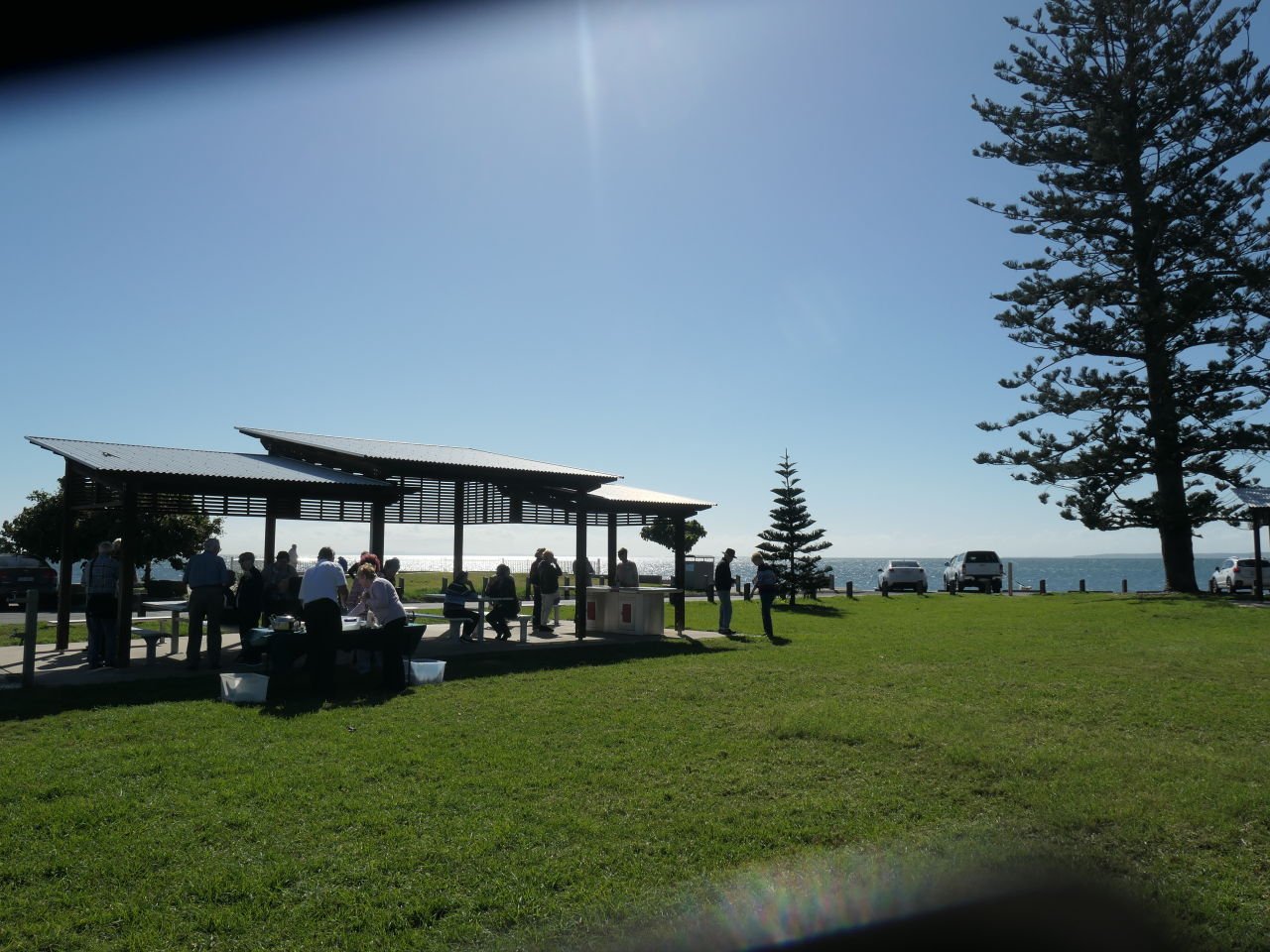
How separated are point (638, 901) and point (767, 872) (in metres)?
0.70

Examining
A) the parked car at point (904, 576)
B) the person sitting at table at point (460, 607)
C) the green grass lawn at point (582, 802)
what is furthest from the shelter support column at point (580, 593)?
the parked car at point (904, 576)

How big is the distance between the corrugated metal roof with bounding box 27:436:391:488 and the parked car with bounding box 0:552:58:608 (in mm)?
10591

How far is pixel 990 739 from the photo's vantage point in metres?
7.16

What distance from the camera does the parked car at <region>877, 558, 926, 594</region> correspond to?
33.7 metres

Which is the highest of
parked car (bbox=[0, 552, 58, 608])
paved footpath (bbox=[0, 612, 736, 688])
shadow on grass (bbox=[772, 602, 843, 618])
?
parked car (bbox=[0, 552, 58, 608])

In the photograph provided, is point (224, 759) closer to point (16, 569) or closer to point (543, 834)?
point (543, 834)

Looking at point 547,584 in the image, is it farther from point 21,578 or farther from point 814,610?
point 21,578

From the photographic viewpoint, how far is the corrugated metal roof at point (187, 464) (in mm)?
11577

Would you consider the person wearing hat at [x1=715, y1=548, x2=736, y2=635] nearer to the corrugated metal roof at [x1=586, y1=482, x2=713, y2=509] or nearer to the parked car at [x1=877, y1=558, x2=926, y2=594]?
the corrugated metal roof at [x1=586, y1=482, x2=713, y2=509]

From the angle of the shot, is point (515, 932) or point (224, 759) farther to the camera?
point (224, 759)

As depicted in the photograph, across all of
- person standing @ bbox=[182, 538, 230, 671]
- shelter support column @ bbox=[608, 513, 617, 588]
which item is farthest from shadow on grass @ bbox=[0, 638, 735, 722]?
shelter support column @ bbox=[608, 513, 617, 588]

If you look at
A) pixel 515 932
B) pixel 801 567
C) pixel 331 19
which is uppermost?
pixel 331 19

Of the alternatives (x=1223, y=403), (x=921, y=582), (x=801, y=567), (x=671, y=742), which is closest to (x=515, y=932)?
(x=671, y=742)

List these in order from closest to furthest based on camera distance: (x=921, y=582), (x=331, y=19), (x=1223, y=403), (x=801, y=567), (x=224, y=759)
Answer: (x=331, y=19)
(x=224, y=759)
(x=1223, y=403)
(x=801, y=567)
(x=921, y=582)
